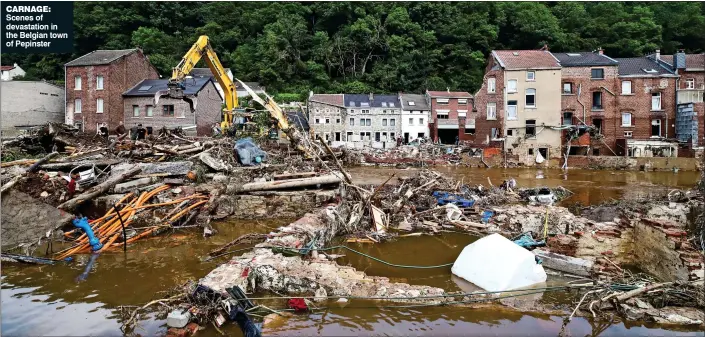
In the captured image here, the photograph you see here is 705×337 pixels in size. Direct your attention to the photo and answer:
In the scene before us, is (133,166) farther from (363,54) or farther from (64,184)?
(363,54)

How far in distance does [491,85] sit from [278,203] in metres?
31.2

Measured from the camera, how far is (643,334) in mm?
5555

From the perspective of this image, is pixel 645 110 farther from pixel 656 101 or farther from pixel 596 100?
pixel 596 100

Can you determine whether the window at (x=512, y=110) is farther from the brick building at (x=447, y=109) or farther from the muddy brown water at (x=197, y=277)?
the muddy brown water at (x=197, y=277)

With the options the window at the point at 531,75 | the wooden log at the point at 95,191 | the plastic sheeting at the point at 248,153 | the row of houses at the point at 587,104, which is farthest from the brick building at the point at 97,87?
the window at the point at 531,75

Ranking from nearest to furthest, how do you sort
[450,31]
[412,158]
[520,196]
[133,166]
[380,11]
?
[133,166] < [520,196] < [412,158] < [450,31] < [380,11]

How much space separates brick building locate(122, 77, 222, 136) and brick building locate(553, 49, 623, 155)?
33.8 m

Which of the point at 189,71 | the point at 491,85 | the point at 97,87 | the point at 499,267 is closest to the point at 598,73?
the point at 491,85

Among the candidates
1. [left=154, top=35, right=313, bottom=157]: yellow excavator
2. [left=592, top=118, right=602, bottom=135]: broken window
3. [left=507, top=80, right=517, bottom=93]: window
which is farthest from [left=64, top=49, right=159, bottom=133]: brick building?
[left=592, top=118, right=602, bottom=135]: broken window

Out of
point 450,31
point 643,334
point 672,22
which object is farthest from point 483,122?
point 672,22

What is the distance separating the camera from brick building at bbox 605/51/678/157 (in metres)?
36.1

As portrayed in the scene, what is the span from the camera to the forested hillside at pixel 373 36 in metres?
59.3

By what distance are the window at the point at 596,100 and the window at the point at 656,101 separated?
15.7ft

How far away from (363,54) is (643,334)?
209 ft
